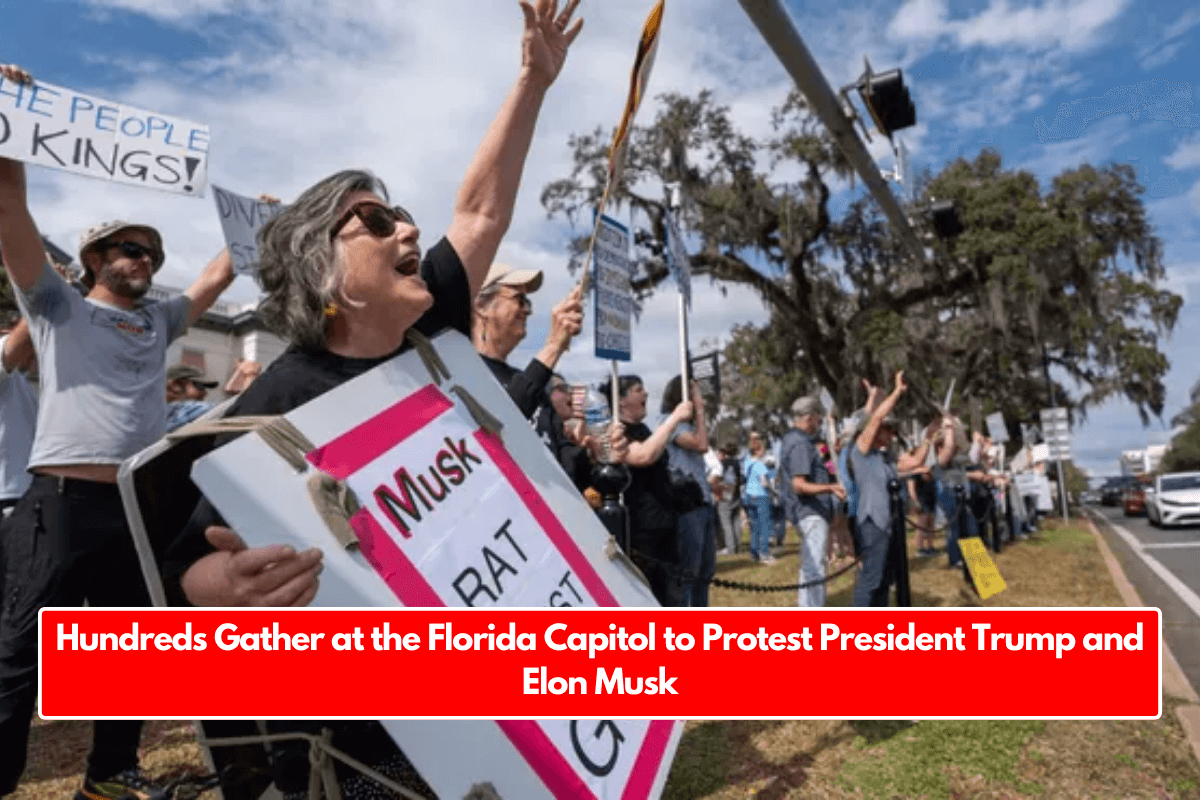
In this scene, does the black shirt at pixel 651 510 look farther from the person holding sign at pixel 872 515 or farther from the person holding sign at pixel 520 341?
the person holding sign at pixel 872 515

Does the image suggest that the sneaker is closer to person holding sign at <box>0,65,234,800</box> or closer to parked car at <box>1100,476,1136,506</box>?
person holding sign at <box>0,65,234,800</box>

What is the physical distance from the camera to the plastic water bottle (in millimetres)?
3766

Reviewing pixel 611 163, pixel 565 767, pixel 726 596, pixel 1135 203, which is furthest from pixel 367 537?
pixel 1135 203

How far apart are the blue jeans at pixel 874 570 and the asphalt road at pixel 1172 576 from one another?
196 cm

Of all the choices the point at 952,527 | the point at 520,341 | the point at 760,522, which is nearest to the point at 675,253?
the point at 520,341

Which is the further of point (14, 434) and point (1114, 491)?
point (1114, 491)

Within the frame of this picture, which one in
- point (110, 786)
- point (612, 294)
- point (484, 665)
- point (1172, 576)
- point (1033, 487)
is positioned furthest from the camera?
point (1033, 487)

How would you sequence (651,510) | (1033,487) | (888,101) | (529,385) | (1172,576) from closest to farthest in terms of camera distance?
(529,385) → (651,510) → (888,101) → (1172,576) → (1033,487)

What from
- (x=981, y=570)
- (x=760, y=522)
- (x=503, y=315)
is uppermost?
(x=503, y=315)

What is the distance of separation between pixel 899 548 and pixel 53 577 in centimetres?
411

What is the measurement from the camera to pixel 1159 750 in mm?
3771

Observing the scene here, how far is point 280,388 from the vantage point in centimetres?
133

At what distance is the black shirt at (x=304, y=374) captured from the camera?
1.18 metres

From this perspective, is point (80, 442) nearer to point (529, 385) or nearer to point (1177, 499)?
point (529, 385)
